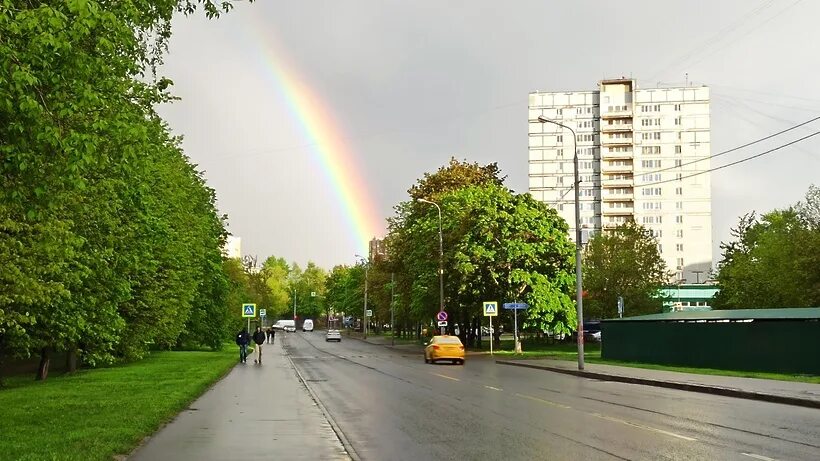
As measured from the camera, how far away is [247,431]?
44.0 feet

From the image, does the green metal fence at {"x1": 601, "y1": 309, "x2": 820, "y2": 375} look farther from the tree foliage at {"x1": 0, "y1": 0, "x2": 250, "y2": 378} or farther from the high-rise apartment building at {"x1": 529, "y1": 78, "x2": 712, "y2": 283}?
the high-rise apartment building at {"x1": 529, "y1": 78, "x2": 712, "y2": 283}

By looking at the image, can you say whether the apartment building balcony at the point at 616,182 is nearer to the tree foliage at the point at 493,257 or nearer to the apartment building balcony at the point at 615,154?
the apartment building balcony at the point at 615,154

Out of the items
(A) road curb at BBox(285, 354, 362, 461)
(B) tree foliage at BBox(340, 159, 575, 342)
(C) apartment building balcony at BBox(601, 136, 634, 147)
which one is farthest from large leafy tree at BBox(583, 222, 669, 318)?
(C) apartment building balcony at BBox(601, 136, 634, 147)

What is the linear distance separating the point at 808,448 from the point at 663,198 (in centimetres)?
13336

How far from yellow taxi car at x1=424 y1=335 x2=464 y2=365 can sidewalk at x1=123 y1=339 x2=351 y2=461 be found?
20.0 meters

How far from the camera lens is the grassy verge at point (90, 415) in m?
10.7

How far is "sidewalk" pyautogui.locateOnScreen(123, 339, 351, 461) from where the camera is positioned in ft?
35.9

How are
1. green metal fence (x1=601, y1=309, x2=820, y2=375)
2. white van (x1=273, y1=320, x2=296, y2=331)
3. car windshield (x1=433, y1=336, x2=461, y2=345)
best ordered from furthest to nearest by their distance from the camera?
1. white van (x1=273, y1=320, x2=296, y2=331)
2. car windshield (x1=433, y1=336, x2=461, y2=345)
3. green metal fence (x1=601, y1=309, x2=820, y2=375)

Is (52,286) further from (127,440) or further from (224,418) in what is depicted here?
(127,440)

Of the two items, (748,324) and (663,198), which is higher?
(663,198)

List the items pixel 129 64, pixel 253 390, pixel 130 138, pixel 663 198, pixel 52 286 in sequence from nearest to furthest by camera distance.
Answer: pixel 130 138, pixel 129 64, pixel 52 286, pixel 253 390, pixel 663 198

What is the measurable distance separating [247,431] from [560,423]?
222 inches

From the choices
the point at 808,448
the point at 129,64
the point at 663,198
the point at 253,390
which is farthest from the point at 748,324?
the point at 663,198

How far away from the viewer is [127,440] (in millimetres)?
11766
